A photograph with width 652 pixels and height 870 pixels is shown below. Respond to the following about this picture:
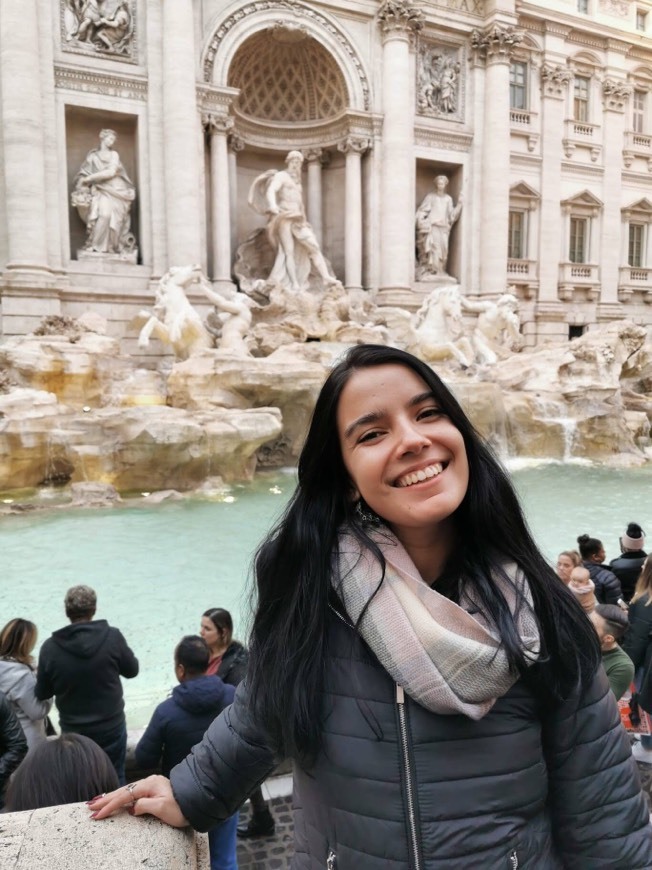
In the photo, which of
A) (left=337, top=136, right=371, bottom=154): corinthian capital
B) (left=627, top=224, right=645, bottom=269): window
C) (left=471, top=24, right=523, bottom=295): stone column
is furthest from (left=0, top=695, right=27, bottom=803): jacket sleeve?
(left=627, top=224, right=645, bottom=269): window

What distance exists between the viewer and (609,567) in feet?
13.5

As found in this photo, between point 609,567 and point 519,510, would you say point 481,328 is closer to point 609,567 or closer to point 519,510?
point 609,567

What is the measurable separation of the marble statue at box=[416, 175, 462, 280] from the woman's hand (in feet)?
58.9

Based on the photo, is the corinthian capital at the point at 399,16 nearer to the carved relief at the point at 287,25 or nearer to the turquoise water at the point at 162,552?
the carved relief at the point at 287,25

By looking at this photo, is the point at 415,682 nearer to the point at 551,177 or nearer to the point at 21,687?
the point at 21,687

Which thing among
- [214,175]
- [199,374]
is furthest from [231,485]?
[214,175]

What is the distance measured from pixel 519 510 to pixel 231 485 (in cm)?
798

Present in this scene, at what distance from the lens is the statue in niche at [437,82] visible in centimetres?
1766

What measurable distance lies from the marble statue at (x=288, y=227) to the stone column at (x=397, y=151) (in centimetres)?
203

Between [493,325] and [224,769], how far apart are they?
14493 mm

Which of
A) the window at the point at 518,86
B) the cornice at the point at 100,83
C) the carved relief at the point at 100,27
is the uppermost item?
the window at the point at 518,86

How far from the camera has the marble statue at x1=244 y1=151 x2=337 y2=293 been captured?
15.4 m

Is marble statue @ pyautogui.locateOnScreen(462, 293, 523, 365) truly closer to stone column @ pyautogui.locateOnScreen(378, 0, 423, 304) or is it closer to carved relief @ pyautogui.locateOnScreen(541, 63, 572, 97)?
stone column @ pyautogui.locateOnScreen(378, 0, 423, 304)

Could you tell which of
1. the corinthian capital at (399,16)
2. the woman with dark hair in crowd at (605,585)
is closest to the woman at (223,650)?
the woman with dark hair in crowd at (605,585)
